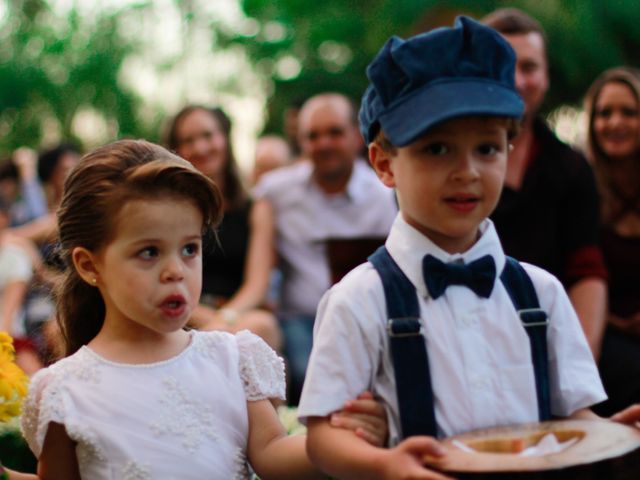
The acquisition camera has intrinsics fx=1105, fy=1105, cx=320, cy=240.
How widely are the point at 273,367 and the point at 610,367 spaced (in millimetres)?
2078

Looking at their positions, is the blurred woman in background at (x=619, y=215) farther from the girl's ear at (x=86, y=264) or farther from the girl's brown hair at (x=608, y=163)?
the girl's ear at (x=86, y=264)

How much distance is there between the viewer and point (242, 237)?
5770mm

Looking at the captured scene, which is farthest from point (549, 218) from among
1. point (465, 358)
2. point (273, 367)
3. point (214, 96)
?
point (214, 96)

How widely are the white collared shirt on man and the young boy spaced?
3.48 m

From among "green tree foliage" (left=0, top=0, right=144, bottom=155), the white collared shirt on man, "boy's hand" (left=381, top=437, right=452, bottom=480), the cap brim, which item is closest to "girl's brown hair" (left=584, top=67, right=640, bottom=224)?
the white collared shirt on man

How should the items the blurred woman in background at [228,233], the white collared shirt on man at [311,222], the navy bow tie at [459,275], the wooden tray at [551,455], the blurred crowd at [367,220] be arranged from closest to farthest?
the wooden tray at [551,455] < the navy bow tie at [459,275] < the blurred crowd at [367,220] < the blurred woman in background at [228,233] < the white collared shirt on man at [311,222]

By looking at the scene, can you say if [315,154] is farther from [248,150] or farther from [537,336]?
[248,150]

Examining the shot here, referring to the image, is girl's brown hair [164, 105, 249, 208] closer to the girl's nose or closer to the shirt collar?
the girl's nose

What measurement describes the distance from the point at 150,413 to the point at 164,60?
2094 cm

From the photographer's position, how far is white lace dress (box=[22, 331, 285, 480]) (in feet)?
8.32

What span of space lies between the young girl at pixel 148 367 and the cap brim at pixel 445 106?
606mm

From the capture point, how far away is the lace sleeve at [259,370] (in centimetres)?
272

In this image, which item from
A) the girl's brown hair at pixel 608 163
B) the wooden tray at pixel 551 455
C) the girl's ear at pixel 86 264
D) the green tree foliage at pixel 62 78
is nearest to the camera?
the wooden tray at pixel 551 455

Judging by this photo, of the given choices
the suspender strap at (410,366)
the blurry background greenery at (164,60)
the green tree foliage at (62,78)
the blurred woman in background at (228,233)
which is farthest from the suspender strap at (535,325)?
the green tree foliage at (62,78)
